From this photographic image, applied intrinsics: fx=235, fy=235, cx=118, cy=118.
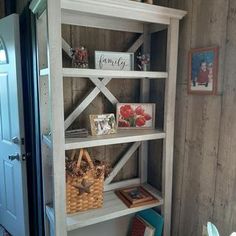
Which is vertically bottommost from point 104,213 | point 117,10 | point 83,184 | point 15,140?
point 104,213

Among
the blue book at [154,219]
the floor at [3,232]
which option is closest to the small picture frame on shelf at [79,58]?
the blue book at [154,219]

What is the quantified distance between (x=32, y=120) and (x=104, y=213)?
33.5 inches

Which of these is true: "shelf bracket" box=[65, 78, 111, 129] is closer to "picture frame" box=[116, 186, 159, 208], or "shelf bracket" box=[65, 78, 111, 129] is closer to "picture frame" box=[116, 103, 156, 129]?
"picture frame" box=[116, 103, 156, 129]

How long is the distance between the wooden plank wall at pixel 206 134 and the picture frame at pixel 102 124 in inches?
18.1

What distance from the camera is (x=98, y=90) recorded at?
5.35ft

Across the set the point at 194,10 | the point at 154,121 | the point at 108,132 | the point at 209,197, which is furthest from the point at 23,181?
the point at 194,10

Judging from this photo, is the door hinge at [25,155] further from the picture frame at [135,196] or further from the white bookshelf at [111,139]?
the picture frame at [135,196]

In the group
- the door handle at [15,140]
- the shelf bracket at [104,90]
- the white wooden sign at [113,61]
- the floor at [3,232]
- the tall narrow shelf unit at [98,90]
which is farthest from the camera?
the floor at [3,232]

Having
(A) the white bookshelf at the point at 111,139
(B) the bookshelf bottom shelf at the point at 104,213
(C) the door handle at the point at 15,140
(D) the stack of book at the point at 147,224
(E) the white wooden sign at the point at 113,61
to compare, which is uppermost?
(E) the white wooden sign at the point at 113,61

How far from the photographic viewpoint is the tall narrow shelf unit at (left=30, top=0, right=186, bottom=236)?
1.22 meters

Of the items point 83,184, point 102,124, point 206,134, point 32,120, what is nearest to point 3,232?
point 32,120

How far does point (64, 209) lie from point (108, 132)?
0.54 m

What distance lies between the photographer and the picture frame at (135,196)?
1608 millimetres

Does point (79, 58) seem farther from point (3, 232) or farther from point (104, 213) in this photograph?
point (3, 232)
